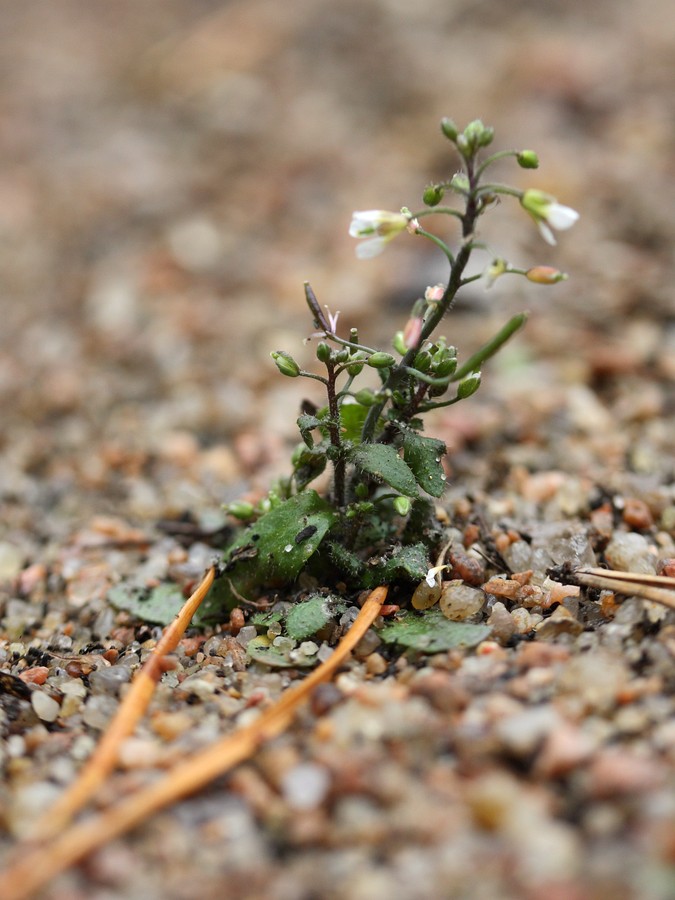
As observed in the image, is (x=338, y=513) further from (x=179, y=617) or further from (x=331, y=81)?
(x=331, y=81)

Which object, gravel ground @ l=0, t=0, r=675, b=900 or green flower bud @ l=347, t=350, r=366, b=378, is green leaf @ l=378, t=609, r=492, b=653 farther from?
green flower bud @ l=347, t=350, r=366, b=378

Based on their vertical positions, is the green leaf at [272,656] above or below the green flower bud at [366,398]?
below

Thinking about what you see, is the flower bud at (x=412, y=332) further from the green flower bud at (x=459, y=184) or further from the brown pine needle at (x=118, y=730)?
the brown pine needle at (x=118, y=730)

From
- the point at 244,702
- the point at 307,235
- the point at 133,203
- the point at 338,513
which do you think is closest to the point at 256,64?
the point at 133,203

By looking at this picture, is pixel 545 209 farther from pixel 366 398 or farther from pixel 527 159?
pixel 366 398

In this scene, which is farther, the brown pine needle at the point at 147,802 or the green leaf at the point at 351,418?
the green leaf at the point at 351,418

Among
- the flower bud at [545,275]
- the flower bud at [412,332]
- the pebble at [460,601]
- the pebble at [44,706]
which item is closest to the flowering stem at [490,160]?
the flower bud at [545,275]
